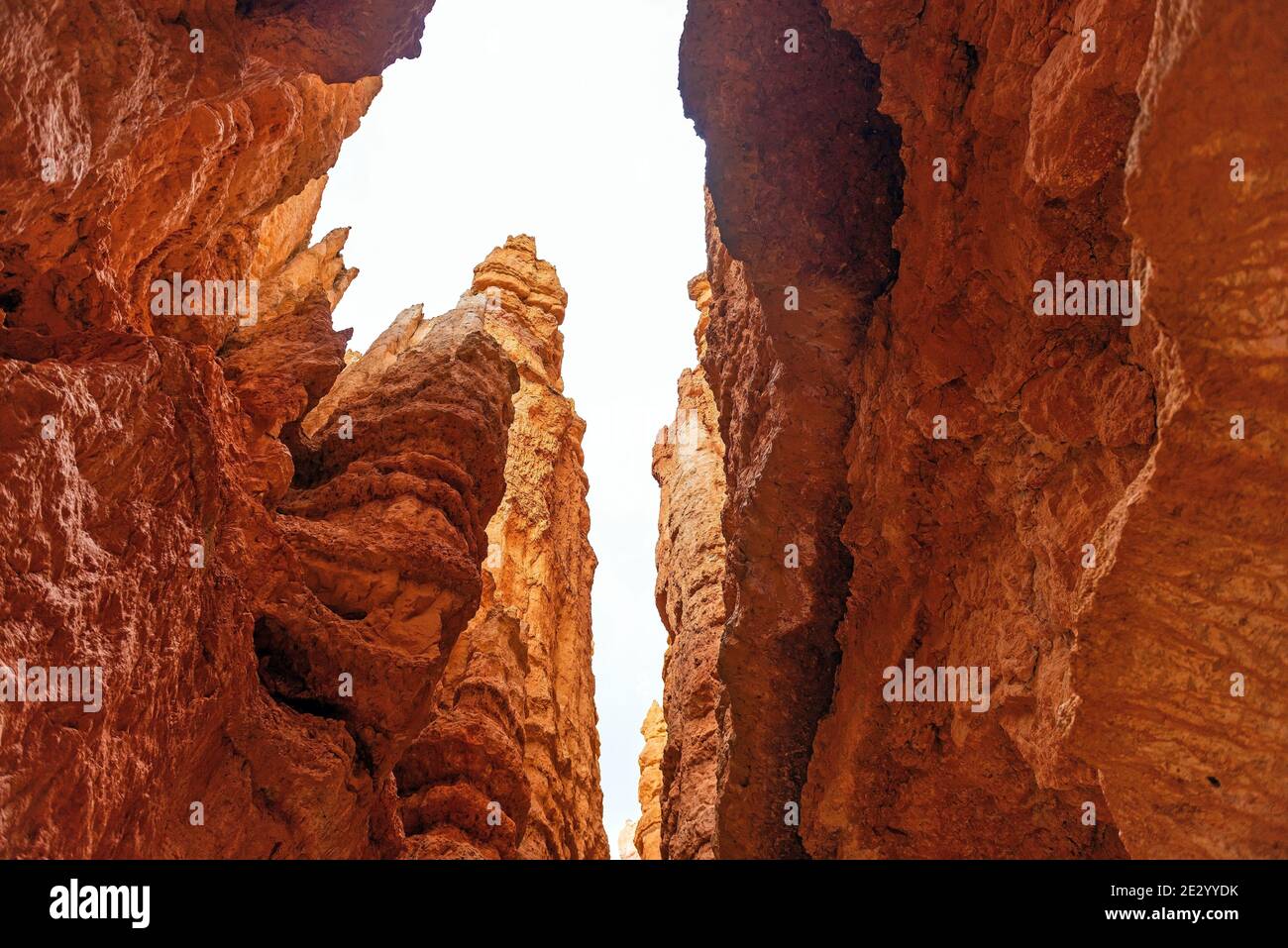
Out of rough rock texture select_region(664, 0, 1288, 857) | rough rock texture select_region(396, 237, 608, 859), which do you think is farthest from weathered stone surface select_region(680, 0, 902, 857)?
rough rock texture select_region(396, 237, 608, 859)

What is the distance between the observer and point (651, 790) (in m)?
32.1

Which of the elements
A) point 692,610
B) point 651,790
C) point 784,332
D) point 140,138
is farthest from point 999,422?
point 651,790

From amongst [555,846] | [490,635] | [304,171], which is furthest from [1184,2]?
[555,846]

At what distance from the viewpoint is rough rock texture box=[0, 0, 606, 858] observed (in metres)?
5.31

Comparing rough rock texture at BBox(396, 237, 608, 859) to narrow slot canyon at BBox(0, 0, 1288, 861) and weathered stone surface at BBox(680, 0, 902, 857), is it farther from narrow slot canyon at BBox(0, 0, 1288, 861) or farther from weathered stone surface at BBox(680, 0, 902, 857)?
weathered stone surface at BBox(680, 0, 902, 857)

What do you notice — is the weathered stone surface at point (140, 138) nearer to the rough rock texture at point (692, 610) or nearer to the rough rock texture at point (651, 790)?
A: the rough rock texture at point (692, 610)

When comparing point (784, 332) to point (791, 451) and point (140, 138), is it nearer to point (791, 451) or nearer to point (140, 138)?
point (791, 451)

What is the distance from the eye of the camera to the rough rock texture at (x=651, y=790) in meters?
29.1

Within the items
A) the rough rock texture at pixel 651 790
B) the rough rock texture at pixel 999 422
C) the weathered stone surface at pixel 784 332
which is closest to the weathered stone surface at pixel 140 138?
the weathered stone surface at pixel 784 332

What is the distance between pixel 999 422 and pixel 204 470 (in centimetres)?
551

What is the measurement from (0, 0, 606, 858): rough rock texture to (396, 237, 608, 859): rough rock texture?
0.83 m

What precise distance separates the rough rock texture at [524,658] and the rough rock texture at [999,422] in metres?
3.70

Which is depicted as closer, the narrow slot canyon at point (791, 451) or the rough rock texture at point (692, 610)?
the narrow slot canyon at point (791, 451)

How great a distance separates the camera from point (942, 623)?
843cm
